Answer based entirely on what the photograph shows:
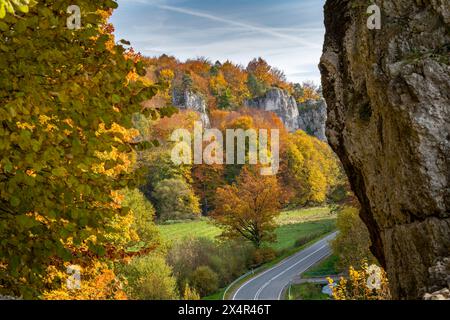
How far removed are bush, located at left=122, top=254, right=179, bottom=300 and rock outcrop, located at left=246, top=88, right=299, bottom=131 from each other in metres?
91.9

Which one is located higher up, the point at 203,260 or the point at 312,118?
the point at 312,118

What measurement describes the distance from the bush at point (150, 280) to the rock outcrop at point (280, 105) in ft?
301

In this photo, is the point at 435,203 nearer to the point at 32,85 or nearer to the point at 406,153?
the point at 406,153

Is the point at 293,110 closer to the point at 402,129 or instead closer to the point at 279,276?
the point at 279,276

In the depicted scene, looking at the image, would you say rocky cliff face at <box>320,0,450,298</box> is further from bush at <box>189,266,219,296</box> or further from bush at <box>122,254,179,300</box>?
bush at <box>189,266,219,296</box>

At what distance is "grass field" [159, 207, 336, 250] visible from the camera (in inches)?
1950

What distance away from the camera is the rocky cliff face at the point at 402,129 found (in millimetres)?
6320

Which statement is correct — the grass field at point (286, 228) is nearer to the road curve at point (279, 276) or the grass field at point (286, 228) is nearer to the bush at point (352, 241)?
the road curve at point (279, 276)

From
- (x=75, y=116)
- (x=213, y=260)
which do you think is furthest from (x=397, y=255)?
(x=213, y=260)

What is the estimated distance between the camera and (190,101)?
107 m

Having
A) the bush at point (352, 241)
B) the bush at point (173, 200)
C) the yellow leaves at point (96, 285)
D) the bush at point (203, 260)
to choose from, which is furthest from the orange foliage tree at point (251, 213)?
the yellow leaves at point (96, 285)

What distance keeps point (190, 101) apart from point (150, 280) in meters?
81.6

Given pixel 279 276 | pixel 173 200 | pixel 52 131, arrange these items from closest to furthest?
pixel 52 131 < pixel 279 276 < pixel 173 200

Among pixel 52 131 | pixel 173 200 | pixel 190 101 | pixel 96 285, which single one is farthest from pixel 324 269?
pixel 190 101
